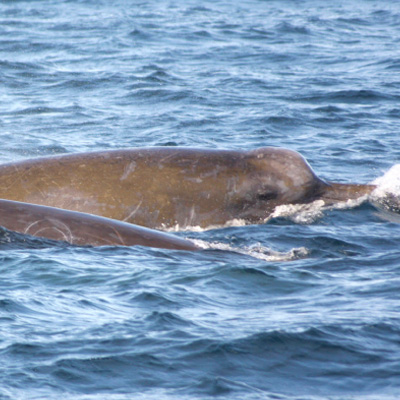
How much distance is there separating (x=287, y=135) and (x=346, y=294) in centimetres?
1089

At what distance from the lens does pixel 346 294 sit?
9141 millimetres

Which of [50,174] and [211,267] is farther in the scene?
[50,174]

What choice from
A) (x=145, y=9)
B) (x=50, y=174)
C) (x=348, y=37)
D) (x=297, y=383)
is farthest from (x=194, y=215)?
(x=145, y=9)

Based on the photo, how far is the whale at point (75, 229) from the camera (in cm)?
1027

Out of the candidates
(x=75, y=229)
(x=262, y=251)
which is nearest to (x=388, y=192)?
(x=262, y=251)

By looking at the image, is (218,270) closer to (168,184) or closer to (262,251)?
(262,251)

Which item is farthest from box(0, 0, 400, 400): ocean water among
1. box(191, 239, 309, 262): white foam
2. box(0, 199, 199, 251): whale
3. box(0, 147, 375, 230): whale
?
box(0, 147, 375, 230): whale

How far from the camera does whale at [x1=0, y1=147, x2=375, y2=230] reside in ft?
39.4

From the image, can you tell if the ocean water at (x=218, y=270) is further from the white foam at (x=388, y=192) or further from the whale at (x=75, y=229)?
the whale at (x=75, y=229)

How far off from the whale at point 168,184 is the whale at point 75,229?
139 centimetres

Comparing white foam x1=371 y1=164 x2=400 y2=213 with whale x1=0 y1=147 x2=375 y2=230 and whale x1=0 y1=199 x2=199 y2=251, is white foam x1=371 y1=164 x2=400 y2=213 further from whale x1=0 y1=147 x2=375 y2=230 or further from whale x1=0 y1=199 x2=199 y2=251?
whale x1=0 y1=199 x2=199 y2=251

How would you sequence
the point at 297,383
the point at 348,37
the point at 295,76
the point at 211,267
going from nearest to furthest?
the point at 297,383, the point at 211,267, the point at 295,76, the point at 348,37

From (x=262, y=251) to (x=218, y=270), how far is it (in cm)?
137

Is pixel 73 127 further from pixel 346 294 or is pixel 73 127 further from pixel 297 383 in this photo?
pixel 297 383
